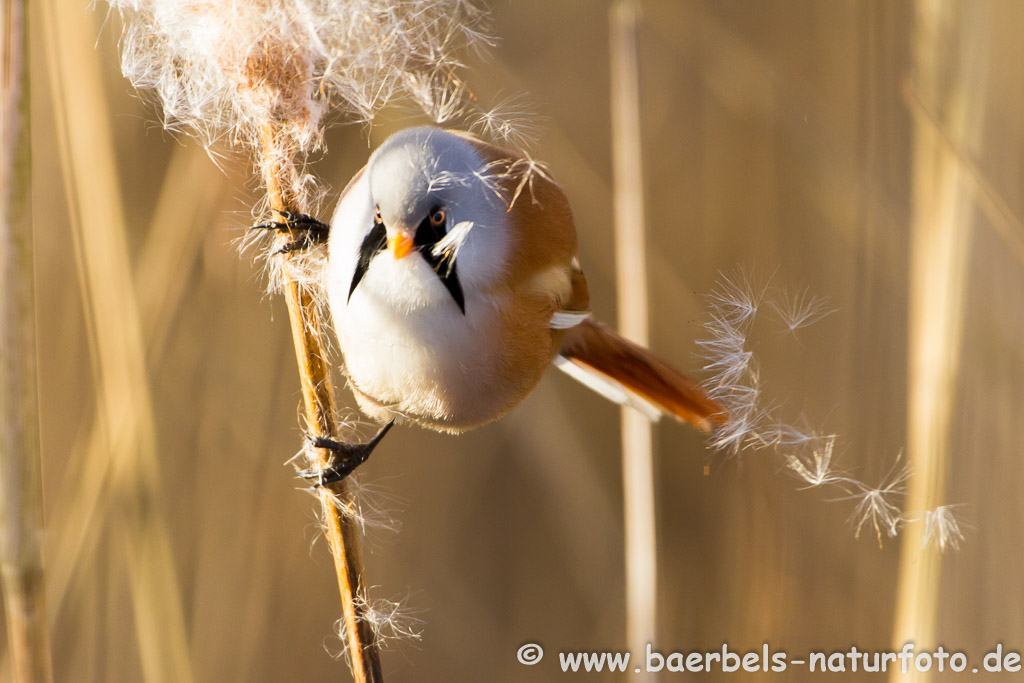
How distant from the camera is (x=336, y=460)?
1.05 metres

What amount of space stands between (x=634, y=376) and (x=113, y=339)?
966 millimetres

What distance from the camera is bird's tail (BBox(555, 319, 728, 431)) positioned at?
3.83 feet

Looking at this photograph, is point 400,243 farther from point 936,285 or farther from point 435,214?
point 936,285

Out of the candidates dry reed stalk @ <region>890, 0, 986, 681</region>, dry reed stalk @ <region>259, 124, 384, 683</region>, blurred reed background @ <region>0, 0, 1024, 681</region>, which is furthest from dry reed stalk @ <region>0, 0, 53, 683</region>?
dry reed stalk @ <region>890, 0, 986, 681</region>

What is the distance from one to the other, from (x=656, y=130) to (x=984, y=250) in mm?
696

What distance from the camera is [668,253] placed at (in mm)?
1562

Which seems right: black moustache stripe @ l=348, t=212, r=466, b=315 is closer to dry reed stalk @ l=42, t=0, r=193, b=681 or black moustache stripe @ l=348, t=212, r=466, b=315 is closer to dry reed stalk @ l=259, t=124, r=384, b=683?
dry reed stalk @ l=259, t=124, r=384, b=683

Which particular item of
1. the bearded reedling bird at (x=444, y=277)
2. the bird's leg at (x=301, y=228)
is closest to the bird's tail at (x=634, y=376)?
the bearded reedling bird at (x=444, y=277)

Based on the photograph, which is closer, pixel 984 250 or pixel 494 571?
pixel 984 250

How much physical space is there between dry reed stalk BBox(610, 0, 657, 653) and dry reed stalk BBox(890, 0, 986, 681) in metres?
0.47


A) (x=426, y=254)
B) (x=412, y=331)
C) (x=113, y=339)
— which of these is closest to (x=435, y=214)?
(x=426, y=254)

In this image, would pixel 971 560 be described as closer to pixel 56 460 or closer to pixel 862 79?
pixel 862 79

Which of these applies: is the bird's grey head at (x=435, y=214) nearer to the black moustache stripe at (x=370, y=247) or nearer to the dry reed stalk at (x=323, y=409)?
the black moustache stripe at (x=370, y=247)

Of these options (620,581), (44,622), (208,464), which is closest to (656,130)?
(620,581)
